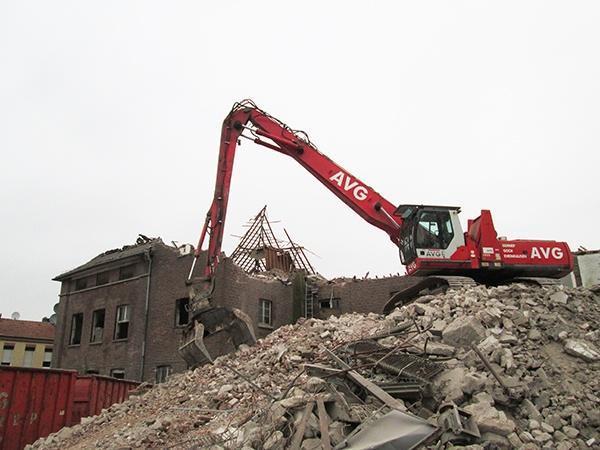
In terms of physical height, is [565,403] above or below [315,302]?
below

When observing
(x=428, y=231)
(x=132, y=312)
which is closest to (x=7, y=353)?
(x=132, y=312)

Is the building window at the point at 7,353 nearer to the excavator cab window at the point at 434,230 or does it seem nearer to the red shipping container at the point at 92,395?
the red shipping container at the point at 92,395

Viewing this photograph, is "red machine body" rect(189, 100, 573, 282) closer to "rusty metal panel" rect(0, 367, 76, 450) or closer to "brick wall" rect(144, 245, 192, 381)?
"rusty metal panel" rect(0, 367, 76, 450)

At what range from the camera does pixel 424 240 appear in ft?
39.3

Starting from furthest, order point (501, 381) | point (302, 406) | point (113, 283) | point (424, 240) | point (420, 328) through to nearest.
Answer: point (113, 283) < point (424, 240) < point (420, 328) < point (501, 381) < point (302, 406)

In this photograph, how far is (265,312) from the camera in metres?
22.8

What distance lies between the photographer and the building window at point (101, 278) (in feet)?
87.0

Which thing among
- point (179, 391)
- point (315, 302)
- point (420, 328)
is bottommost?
point (179, 391)

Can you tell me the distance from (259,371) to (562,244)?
26.4 feet

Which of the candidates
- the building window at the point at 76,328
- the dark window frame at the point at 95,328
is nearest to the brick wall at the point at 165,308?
the dark window frame at the point at 95,328

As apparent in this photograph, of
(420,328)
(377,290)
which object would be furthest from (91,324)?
(420,328)

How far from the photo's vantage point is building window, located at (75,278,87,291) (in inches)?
1091

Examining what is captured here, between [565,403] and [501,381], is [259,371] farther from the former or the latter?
[565,403]

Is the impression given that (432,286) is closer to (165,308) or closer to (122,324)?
(165,308)
